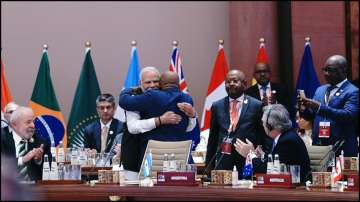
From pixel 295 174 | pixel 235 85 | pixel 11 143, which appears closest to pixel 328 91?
pixel 235 85

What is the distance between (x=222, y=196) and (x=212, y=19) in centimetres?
635

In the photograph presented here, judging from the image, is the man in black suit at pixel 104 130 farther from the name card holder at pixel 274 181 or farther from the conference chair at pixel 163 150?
the name card holder at pixel 274 181

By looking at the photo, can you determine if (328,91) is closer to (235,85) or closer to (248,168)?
(235,85)

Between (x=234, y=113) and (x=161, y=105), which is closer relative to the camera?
(x=161, y=105)

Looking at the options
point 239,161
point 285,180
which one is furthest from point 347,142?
point 285,180

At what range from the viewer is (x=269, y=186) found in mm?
3861

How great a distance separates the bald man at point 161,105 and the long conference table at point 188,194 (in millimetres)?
1413

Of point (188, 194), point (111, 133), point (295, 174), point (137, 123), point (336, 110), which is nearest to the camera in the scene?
point (188, 194)

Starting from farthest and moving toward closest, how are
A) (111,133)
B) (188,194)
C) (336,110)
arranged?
1. (111,133)
2. (336,110)
3. (188,194)

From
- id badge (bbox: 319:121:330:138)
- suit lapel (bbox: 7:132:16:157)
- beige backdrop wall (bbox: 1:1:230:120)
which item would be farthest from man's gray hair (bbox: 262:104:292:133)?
beige backdrop wall (bbox: 1:1:230:120)

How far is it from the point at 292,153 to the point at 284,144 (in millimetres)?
69

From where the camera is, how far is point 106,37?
9570mm

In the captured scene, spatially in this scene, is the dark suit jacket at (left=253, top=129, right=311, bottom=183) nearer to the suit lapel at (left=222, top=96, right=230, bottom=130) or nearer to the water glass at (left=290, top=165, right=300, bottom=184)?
the water glass at (left=290, top=165, right=300, bottom=184)

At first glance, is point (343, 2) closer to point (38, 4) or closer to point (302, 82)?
point (302, 82)
